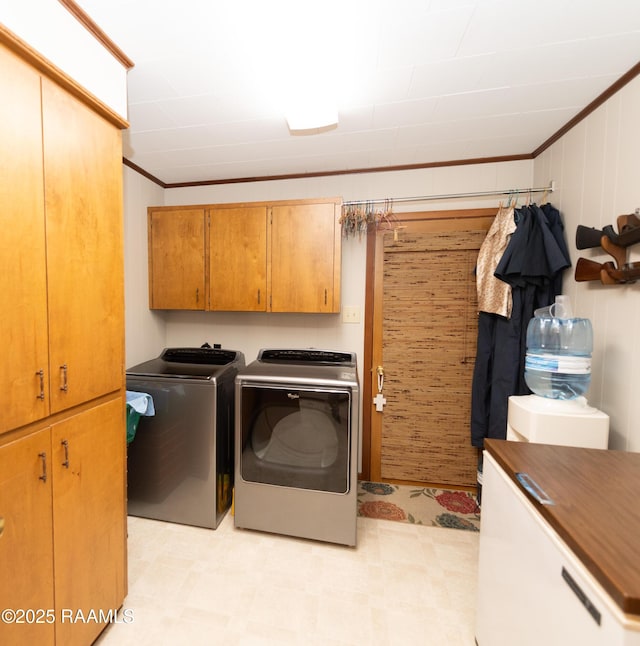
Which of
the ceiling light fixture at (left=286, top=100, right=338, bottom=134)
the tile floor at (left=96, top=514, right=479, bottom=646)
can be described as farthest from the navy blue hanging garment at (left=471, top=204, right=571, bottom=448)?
the ceiling light fixture at (left=286, top=100, right=338, bottom=134)

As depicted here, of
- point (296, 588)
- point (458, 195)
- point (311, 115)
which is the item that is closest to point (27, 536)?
point (296, 588)

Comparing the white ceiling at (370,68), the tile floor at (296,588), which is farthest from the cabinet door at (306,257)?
the tile floor at (296,588)

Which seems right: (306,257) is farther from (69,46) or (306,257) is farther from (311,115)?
(69,46)

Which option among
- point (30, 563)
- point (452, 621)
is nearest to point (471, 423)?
point (452, 621)

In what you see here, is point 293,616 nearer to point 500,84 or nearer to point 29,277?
point 29,277

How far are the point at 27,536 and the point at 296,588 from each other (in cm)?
116

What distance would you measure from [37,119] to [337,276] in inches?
61.7

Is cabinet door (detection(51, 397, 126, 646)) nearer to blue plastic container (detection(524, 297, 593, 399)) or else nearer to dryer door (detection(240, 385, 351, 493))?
dryer door (detection(240, 385, 351, 493))

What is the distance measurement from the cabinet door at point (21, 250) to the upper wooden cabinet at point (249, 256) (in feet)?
4.40

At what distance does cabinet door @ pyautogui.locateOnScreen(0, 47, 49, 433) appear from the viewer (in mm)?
862

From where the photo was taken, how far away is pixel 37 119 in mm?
934

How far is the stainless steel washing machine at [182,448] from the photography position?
1.91 m

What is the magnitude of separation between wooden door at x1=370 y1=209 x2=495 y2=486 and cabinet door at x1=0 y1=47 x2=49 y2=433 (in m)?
1.93

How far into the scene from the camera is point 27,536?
0.96 meters
